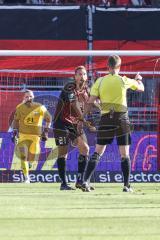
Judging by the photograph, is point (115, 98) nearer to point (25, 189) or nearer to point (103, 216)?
point (25, 189)

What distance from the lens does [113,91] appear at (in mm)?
13961

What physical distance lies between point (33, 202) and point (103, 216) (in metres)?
1.94

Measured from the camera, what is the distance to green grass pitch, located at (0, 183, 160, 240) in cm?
875

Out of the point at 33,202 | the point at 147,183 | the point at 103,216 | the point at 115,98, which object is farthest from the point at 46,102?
the point at 103,216

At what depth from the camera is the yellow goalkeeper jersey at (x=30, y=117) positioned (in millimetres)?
17438

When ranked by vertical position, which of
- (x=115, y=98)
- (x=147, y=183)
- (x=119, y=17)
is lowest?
(x=147, y=183)

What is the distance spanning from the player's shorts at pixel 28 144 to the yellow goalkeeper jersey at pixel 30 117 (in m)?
0.12

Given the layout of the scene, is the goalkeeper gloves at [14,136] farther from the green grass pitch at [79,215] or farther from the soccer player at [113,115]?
the soccer player at [113,115]

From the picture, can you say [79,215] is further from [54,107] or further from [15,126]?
[54,107]

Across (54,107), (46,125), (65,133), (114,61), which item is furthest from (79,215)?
(54,107)

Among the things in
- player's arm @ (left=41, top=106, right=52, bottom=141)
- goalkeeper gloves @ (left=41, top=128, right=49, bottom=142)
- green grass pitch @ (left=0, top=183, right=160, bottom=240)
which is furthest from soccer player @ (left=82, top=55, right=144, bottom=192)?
player's arm @ (left=41, top=106, right=52, bottom=141)

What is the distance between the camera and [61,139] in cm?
1476

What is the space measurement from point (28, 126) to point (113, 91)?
13.4ft

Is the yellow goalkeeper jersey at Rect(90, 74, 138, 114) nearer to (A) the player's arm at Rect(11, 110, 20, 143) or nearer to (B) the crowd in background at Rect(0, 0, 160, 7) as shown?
(A) the player's arm at Rect(11, 110, 20, 143)
